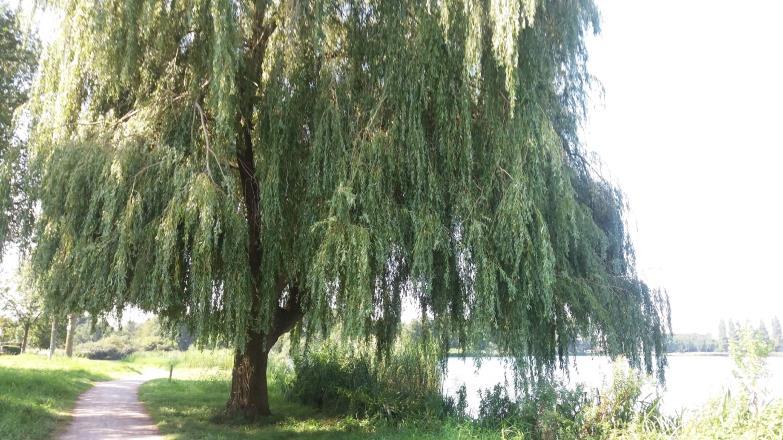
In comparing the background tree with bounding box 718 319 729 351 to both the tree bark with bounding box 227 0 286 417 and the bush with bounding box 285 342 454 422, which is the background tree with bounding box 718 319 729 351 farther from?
the tree bark with bounding box 227 0 286 417

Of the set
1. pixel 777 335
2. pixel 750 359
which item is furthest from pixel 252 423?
pixel 777 335

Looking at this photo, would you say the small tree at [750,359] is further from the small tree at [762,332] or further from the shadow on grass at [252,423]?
the shadow on grass at [252,423]

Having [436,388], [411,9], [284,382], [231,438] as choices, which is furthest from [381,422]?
[411,9]

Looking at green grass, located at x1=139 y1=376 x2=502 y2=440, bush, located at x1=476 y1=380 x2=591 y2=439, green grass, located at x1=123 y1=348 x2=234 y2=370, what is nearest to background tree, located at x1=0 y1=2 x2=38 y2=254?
green grass, located at x1=139 y1=376 x2=502 y2=440

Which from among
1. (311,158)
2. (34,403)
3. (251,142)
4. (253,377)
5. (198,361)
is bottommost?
(198,361)

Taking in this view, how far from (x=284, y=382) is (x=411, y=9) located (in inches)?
409

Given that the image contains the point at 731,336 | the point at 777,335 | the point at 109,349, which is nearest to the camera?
the point at 731,336

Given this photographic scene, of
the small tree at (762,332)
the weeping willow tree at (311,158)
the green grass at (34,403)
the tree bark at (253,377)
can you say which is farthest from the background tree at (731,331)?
the green grass at (34,403)

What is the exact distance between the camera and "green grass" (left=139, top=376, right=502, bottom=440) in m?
7.85

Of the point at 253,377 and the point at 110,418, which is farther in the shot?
the point at 110,418

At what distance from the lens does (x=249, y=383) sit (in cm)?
1010

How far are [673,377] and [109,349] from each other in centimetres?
4842

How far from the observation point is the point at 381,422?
9094mm

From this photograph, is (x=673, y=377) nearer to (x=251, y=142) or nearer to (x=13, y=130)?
(x=251, y=142)
